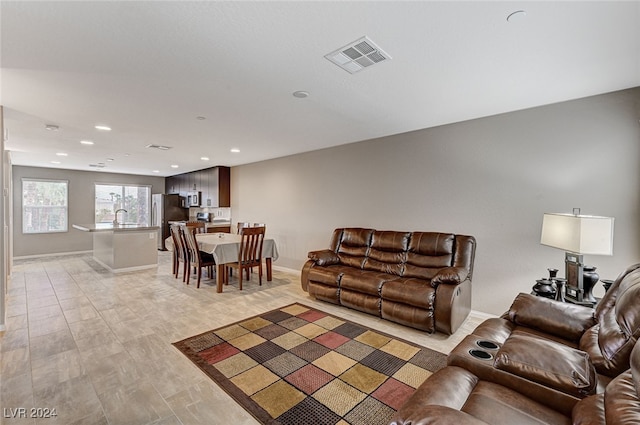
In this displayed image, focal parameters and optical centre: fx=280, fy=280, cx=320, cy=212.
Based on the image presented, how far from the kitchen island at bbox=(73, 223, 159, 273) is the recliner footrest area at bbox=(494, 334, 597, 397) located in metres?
6.48

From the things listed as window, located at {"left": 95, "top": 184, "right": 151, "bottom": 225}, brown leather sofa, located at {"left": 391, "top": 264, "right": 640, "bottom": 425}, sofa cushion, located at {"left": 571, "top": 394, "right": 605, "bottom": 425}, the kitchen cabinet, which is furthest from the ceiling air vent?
sofa cushion, located at {"left": 571, "top": 394, "right": 605, "bottom": 425}

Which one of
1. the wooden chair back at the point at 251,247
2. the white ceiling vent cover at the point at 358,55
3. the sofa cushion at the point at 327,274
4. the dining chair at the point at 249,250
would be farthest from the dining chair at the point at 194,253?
the white ceiling vent cover at the point at 358,55

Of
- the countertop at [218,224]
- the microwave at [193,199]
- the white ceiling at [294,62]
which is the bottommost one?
the countertop at [218,224]

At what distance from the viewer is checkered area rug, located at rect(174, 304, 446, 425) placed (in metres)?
1.90

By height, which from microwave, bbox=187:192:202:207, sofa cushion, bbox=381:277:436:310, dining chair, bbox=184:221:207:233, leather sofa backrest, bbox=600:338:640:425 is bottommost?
sofa cushion, bbox=381:277:436:310

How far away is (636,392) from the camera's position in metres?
0.97

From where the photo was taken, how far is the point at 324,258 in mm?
4207

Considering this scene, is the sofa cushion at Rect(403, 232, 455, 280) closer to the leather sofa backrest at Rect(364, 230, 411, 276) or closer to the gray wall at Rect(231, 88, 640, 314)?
the leather sofa backrest at Rect(364, 230, 411, 276)

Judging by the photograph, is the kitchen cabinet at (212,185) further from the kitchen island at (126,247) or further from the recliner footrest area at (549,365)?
the recliner footrest area at (549,365)

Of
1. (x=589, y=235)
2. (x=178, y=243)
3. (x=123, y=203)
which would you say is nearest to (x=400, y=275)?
(x=589, y=235)

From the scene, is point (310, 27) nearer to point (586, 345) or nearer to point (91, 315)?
point (586, 345)

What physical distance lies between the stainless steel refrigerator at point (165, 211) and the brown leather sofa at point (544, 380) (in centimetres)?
900

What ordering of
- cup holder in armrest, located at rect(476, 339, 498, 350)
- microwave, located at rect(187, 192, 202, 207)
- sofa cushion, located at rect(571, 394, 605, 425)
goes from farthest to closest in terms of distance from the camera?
microwave, located at rect(187, 192, 202, 207), cup holder in armrest, located at rect(476, 339, 498, 350), sofa cushion, located at rect(571, 394, 605, 425)

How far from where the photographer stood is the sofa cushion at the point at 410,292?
2992mm
